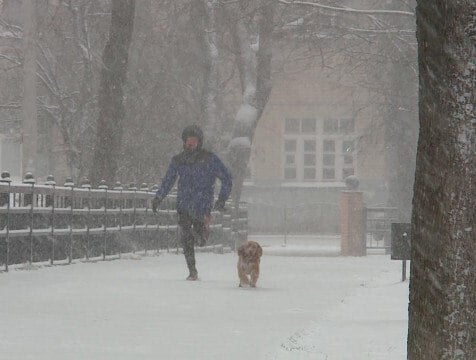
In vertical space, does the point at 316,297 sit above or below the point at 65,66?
below

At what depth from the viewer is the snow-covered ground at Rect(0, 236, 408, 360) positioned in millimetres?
8922

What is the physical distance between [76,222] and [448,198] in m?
13.9

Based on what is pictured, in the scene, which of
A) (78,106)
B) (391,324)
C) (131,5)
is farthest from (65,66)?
(391,324)

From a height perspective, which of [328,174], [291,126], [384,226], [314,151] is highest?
[291,126]

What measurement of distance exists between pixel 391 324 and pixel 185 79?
24681 millimetres

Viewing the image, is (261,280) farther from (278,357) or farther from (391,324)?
(278,357)

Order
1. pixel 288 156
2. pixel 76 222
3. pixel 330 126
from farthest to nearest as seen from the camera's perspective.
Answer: pixel 288 156 < pixel 330 126 < pixel 76 222

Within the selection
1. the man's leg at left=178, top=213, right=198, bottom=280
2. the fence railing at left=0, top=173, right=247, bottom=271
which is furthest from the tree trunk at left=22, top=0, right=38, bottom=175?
the man's leg at left=178, top=213, right=198, bottom=280

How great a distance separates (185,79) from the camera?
35.4 metres

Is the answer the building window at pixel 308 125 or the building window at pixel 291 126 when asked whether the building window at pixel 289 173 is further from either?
the building window at pixel 308 125

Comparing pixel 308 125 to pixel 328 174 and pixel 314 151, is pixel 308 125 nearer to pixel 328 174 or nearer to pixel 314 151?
pixel 314 151

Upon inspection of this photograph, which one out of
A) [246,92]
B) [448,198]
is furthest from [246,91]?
[448,198]

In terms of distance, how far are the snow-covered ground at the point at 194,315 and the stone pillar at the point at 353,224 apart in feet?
37.7

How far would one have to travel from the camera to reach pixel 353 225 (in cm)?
3169
